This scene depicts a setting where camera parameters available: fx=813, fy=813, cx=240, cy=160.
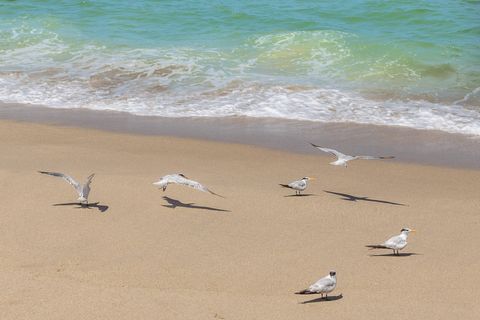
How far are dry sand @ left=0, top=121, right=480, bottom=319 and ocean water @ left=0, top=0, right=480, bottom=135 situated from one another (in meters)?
2.67

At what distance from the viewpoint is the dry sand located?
6324 millimetres

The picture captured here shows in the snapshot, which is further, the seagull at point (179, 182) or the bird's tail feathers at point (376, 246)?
the seagull at point (179, 182)

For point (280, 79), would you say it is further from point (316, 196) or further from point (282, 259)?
point (282, 259)

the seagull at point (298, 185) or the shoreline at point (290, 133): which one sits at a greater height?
the seagull at point (298, 185)

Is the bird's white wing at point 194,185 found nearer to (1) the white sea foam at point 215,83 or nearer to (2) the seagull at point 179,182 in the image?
(2) the seagull at point 179,182

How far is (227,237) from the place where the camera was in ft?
25.8

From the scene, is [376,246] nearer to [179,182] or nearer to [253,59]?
[179,182]

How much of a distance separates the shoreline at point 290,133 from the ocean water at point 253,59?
13.5 inches

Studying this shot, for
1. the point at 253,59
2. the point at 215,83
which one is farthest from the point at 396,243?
the point at 253,59

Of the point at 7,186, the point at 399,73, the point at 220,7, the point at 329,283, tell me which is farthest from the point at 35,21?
the point at 329,283

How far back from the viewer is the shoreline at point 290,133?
1122 centimetres

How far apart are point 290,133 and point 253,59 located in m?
5.08

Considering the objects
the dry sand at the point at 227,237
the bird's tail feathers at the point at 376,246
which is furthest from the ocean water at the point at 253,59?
the bird's tail feathers at the point at 376,246

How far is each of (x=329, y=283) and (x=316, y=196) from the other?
306cm
